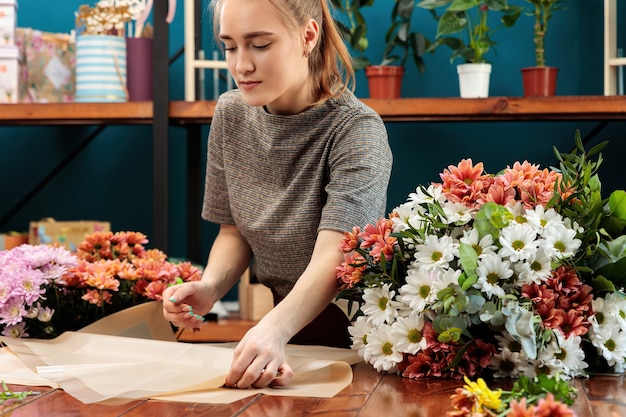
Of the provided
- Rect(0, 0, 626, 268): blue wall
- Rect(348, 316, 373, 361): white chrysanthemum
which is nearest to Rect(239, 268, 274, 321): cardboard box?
Rect(0, 0, 626, 268): blue wall

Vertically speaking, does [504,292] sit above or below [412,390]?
above

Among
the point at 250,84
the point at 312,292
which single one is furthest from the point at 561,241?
the point at 250,84

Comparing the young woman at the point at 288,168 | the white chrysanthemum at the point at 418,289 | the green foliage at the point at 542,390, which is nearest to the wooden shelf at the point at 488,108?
the young woman at the point at 288,168

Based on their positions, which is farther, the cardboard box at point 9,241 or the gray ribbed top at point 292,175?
the cardboard box at point 9,241

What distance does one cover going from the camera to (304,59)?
58.3 inches

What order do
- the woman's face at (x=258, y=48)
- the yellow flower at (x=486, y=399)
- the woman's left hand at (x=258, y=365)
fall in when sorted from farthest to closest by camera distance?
1. the woman's face at (x=258, y=48)
2. the woman's left hand at (x=258, y=365)
3. the yellow flower at (x=486, y=399)

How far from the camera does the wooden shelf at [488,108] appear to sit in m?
2.62

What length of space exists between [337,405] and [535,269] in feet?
1.01

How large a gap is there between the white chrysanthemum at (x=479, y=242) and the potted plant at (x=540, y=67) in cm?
175

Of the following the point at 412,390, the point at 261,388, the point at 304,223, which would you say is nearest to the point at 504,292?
the point at 412,390

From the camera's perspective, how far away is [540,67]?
278 cm

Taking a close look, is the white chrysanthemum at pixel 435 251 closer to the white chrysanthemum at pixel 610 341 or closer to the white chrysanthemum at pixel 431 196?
the white chrysanthemum at pixel 431 196

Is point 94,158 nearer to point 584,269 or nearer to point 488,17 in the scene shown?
point 488,17

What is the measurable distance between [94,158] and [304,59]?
201cm
